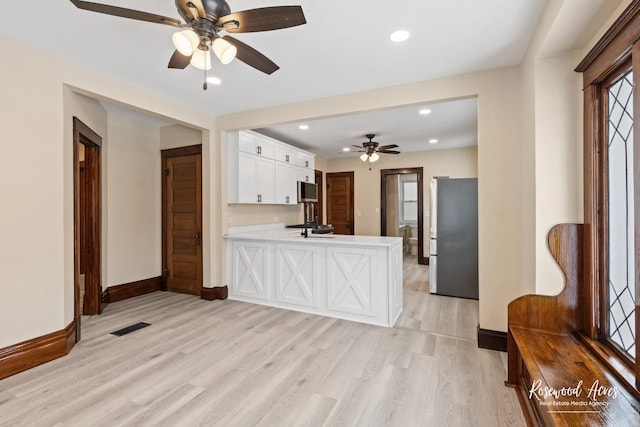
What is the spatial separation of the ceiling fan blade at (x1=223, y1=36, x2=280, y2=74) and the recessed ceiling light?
924mm

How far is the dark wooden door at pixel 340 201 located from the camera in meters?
7.42

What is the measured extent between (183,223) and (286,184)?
5.82 feet

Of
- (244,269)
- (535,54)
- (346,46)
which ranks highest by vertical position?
(346,46)

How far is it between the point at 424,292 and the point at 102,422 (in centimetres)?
407

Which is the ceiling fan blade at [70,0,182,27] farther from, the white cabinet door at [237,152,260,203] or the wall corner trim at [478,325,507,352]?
the wall corner trim at [478,325,507,352]

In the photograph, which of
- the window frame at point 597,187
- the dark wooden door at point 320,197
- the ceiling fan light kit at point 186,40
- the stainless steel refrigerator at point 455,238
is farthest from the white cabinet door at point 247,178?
the window frame at point 597,187

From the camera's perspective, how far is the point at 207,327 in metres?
3.26

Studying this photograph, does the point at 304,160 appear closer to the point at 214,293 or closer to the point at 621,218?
the point at 214,293

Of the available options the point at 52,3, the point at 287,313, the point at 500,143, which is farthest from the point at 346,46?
the point at 287,313

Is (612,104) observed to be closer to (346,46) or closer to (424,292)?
(346,46)

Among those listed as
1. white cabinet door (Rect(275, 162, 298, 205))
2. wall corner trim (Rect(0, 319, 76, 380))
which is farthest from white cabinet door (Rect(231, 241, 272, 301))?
wall corner trim (Rect(0, 319, 76, 380))

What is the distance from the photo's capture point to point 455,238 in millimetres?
4422

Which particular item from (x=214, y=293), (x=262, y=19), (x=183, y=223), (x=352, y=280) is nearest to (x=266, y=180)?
(x=183, y=223)

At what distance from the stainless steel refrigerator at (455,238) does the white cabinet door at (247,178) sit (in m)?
2.73
